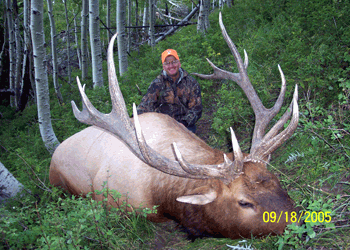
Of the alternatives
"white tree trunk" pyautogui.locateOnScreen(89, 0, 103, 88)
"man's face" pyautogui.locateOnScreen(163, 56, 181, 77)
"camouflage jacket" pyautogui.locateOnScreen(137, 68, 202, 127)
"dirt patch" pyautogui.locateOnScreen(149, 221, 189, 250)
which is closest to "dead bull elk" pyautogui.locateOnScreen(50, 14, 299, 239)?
"dirt patch" pyautogui.locateOnScreen(149, 221, 189, 250)

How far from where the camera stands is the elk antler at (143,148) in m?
2.86

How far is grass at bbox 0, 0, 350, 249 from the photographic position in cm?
286

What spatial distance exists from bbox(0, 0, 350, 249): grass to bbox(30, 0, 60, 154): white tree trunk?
0.32 m

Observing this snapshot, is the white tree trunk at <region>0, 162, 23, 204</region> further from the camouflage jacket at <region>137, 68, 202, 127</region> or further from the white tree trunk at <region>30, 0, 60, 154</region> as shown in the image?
the camouflage jacket at <region>137, 68, 202, 127</region>

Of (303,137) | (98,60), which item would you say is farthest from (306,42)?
(98,60)

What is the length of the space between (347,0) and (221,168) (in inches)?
216

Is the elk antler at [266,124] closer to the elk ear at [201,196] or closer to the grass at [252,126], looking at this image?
the grass at [252,126]

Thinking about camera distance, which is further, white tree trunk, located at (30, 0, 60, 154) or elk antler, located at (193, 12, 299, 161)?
white tree trunk, located at (30, 0, 60, 154)

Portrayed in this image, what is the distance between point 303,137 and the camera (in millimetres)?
4199

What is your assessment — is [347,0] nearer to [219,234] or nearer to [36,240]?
[219,234]

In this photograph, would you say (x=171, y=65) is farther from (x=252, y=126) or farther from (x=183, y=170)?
(x=183, y=170)

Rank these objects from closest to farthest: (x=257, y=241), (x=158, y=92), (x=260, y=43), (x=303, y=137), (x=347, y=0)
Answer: (x=257, y=241), (x=303, y=137), (x=158, y=92), (x=347, y=0), (x=260, y=43)
